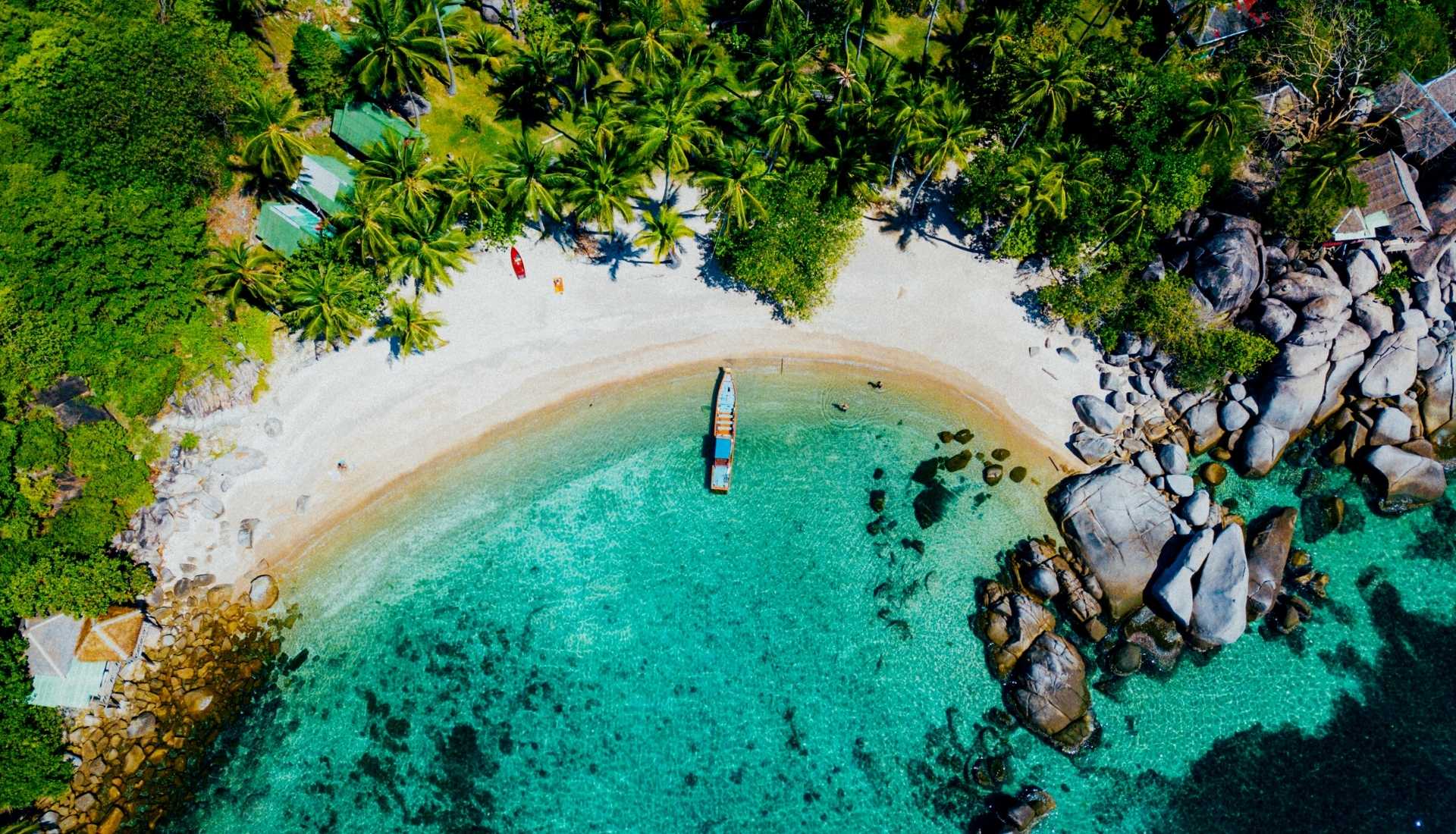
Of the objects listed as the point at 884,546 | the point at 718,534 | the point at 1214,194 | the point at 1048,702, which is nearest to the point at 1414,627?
the point at 1048,702

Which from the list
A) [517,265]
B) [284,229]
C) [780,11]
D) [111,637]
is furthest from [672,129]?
[111,637]

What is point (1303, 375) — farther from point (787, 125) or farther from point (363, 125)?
point (363, 125)

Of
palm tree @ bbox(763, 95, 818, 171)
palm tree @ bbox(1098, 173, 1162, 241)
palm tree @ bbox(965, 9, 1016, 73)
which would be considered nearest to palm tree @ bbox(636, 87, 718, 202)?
palm tree @ bbox(763, 95, 818, 171)

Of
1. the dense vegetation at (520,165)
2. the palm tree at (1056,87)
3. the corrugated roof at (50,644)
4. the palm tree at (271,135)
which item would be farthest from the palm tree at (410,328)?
the palm tree at (1056,87)

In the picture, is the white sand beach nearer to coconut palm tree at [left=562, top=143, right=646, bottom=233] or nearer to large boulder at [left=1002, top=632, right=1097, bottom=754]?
coconut palm tree at [left=562, top=143, right=646, bottom=233]

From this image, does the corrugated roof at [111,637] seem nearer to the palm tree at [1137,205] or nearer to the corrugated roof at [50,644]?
the corrugated roof at [50,644]

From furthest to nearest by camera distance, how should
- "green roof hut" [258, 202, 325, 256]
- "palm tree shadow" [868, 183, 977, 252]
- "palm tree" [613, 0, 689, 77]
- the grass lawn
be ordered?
the grass lawn, "palm tree shadow" [868, 183, 977, 252], "palm tree" [613, 0, 689, 77], "green roof hut" [258, 202, 325, 256]
